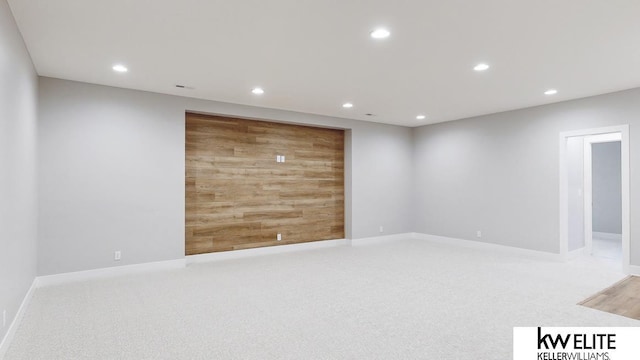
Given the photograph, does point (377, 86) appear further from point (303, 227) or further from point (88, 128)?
point (88, 128)

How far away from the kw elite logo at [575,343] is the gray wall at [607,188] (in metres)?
6.47

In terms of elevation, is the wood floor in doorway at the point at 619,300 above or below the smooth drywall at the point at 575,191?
below

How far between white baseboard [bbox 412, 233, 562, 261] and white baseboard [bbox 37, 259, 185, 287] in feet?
16.8

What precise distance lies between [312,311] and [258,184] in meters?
3.35

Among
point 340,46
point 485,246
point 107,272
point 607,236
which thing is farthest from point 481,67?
point 607,236

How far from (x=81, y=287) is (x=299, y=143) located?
13.6 feet

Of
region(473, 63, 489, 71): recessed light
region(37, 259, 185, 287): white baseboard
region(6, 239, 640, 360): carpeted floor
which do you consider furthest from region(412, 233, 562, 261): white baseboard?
region(37, 259, 185, 287): white baseboard

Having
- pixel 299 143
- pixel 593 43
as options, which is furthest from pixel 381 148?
pixel 593 43

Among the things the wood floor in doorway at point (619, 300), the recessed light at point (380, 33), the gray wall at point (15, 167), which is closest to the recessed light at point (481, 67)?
the recessed light at point (380, 33)

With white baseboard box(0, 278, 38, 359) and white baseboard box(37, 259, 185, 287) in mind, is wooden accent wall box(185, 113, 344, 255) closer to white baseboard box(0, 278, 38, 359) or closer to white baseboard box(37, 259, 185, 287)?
white baseboard box(37, 259, 185, 287)

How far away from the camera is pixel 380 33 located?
312 centimetres

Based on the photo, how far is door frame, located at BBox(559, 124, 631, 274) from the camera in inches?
195

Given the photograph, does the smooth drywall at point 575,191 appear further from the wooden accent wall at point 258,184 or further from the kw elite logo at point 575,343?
the wooden accent wall at point 258,184

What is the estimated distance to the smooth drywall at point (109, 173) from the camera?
446cm
